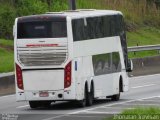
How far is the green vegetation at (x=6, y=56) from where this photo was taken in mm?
40616

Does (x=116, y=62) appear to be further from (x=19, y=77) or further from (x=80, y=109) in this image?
(x=19, y=77)

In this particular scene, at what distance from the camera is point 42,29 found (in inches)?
1136

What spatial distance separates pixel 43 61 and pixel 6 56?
15359 millimetres

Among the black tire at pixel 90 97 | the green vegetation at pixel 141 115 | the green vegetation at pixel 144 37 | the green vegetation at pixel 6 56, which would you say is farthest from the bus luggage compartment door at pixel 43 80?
the green vegetation at pixel 144 37

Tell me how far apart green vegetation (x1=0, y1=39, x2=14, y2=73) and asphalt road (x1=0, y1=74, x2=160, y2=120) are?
17.6 ft

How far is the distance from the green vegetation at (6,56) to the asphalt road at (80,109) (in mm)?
5371

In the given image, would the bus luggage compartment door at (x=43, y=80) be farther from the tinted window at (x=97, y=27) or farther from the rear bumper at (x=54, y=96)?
the tinted window at (x=97, y=27)

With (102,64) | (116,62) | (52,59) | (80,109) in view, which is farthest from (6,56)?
(80,109)

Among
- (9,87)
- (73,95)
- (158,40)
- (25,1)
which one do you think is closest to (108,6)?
(158,40)

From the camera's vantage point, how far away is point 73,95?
28500 mm

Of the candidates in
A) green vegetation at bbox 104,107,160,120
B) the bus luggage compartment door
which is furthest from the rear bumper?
green vegetation at bbox 104,107,160,120

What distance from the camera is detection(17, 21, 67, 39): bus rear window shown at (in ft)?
94.3

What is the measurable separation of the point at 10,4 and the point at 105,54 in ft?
74.7

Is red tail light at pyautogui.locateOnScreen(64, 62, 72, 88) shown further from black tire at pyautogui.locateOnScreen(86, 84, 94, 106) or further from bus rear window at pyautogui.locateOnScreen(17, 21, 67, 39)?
black tire at pyautogui.locateOnScreen(86, 84, 94, 106)
